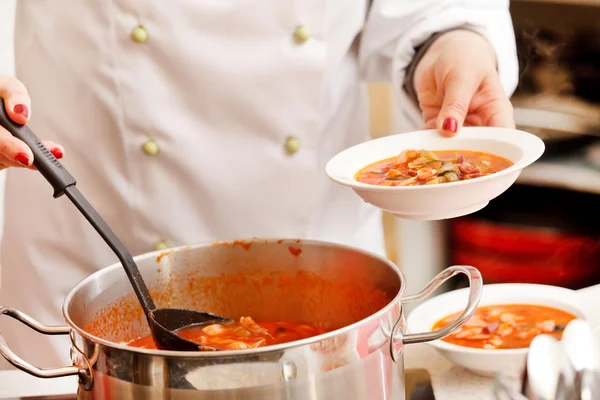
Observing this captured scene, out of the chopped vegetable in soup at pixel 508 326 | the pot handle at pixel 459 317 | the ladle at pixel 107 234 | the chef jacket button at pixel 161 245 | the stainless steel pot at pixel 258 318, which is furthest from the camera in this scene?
the chef jacket button at pixel 161 245

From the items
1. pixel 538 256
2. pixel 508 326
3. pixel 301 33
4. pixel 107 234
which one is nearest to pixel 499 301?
pixel 508 326

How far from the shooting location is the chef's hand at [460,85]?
1196 millimetres

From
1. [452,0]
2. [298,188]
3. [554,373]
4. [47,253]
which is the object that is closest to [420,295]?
[554,373]

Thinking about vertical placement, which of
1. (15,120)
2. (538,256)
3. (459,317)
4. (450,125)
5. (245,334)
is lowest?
(538,256)

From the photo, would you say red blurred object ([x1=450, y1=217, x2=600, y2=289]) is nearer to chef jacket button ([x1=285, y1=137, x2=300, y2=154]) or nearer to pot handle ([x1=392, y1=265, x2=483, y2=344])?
chef jacket button ([x1=285, y1=137, x2=300, y2=154])

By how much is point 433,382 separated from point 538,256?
1.64 meters

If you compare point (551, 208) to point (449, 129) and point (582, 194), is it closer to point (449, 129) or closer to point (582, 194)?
point (582, 194)

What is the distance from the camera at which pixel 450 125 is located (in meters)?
1.18

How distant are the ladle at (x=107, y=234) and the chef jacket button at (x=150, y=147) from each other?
1.22 ft

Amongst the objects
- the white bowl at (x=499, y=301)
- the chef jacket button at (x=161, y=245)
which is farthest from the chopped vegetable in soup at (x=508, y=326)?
the chef jacket button at (x=161, y=245)

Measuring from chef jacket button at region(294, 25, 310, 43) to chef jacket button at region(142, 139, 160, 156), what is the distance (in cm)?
31

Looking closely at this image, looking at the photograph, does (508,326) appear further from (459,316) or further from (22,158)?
(22,158)

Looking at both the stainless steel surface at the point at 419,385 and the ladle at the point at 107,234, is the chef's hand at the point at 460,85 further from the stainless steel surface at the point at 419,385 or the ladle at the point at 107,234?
the ladle at the point at 107,234

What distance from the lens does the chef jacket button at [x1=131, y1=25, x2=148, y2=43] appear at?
50.0 inches
